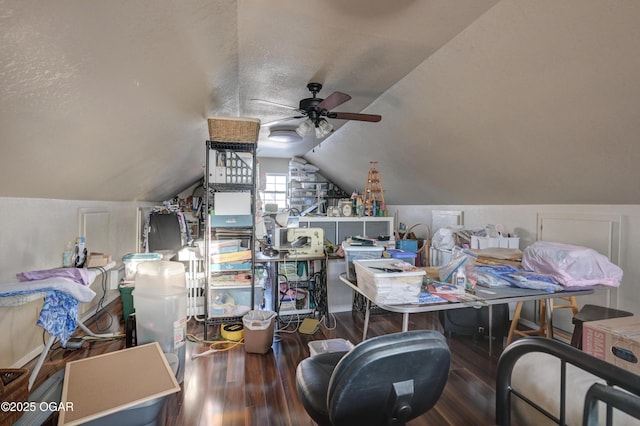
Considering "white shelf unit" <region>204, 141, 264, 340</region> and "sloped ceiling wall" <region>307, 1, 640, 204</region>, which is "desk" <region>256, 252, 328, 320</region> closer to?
"white shelf unit" <region>204, 141, 264, 340</region>

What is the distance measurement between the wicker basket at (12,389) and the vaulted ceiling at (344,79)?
120 cm

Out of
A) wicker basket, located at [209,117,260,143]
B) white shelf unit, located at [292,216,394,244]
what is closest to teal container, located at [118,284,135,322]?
wicker basket, located at [209,117,260,143]

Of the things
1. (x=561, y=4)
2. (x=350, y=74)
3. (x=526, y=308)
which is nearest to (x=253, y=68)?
(x=350, y=74)

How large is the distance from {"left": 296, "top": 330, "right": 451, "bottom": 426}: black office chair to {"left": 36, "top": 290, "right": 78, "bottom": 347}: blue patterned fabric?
183 centimetres

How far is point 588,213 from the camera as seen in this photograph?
2.61 m

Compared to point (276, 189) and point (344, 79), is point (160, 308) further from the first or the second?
point (276, 189)

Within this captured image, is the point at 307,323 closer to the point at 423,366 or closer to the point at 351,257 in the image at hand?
the point at 351,257

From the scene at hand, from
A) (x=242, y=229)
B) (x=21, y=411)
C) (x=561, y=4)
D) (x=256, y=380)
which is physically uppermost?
(x=561, y=4)

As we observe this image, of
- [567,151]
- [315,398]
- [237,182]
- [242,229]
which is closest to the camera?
[315,398]

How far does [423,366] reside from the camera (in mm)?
946

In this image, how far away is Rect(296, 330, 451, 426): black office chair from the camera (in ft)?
2.96

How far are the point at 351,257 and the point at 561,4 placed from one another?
211 cm

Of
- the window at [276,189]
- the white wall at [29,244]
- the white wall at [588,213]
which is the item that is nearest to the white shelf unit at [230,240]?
the white wall at [29,244]

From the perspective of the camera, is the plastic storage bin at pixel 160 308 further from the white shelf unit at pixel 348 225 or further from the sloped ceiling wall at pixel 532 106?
the sloped ceiling wall at pixel 532 106
